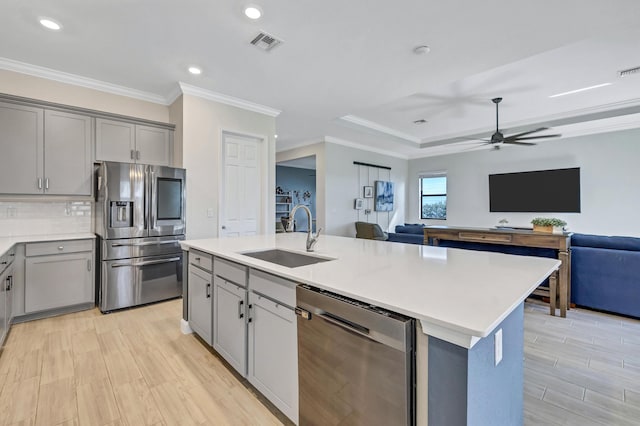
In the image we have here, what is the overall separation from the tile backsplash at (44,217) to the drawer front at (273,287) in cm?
318

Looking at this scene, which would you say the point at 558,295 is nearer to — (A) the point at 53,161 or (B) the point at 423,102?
(B) the point at 423,102

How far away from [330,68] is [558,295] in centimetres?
369

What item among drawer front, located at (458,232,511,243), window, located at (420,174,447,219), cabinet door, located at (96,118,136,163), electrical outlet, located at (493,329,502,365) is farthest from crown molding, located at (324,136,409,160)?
electrical outlet, located at (493,329,502,365)

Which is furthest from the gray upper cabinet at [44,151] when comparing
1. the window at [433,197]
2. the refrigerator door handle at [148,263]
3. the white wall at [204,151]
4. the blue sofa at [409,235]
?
the window at [433,197]

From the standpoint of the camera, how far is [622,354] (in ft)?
7.97

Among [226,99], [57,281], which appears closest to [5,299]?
[57,281]

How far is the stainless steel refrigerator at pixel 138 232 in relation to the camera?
3227 millimetres

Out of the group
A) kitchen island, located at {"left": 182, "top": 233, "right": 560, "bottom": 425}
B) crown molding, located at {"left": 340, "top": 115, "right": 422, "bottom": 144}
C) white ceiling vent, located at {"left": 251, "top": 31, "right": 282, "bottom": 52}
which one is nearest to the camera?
kitchen island, located at {"left": 182, "top": 233, "right": 560, "bottom": 425}

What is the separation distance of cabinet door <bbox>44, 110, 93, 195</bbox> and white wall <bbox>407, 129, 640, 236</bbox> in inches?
304

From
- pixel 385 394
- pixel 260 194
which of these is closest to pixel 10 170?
pixel 260 194

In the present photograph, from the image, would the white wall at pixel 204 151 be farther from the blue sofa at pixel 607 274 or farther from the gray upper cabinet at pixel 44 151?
the blue sofa at pixel 607 274

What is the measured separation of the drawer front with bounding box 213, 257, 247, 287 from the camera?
1.92 m

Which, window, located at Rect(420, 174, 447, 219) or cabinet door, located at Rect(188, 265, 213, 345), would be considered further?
window, located at Rect(420, 174, 447, 219)

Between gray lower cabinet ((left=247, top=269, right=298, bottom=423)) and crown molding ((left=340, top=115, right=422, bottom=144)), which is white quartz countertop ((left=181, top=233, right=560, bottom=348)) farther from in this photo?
crown molding ((left=340, top=115, right=422, bottom=144))
